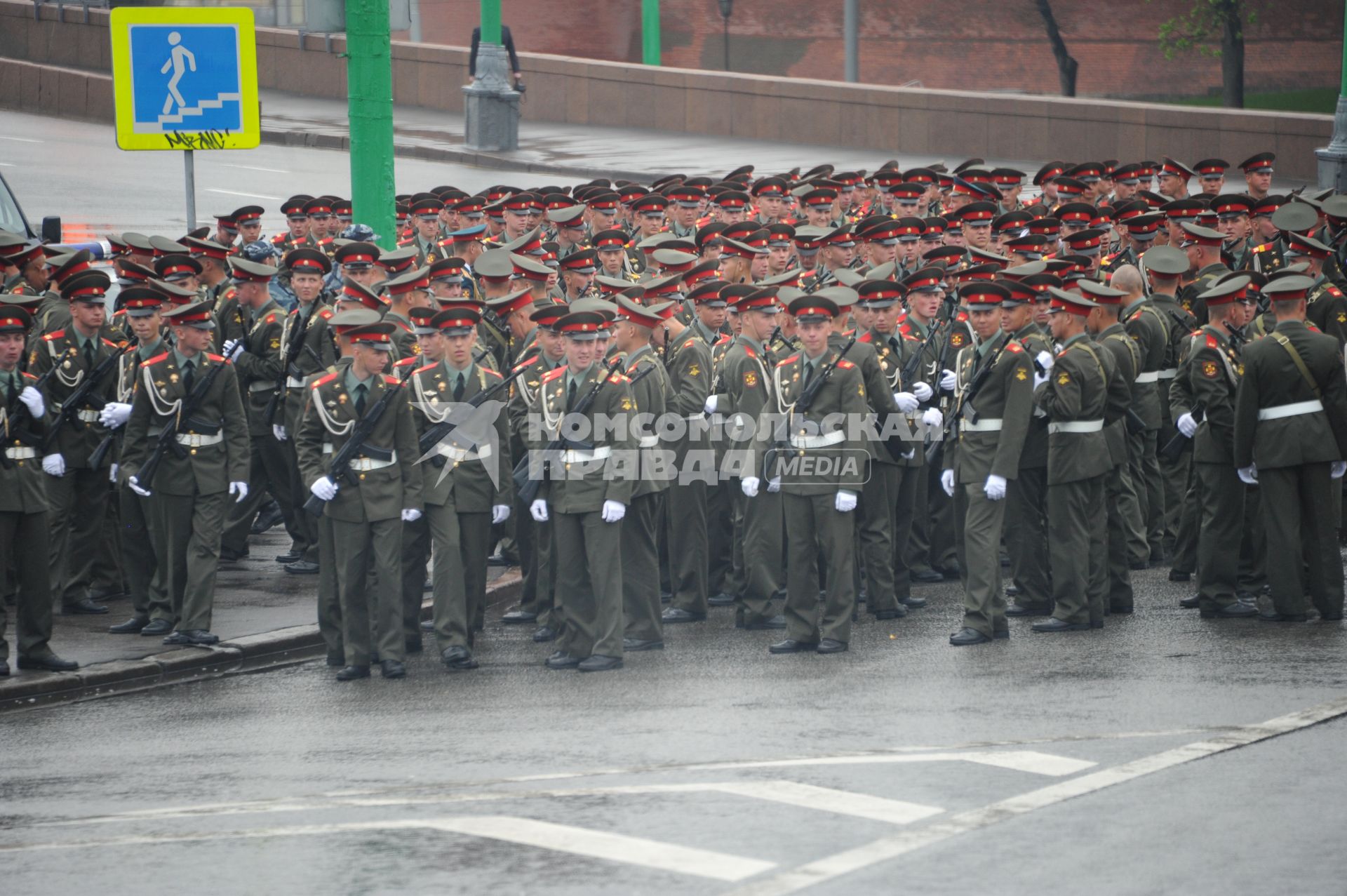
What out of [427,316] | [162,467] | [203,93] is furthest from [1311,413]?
[203,93]

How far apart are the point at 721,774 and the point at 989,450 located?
377 cm

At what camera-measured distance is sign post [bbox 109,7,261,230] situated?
44.8 ft

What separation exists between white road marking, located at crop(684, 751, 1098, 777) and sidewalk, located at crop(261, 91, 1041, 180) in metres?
21.0

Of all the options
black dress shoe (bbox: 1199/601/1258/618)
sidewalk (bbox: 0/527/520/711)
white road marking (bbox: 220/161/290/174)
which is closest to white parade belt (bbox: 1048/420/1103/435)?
black dress shoe (bbox: 1199/601/1258/618)

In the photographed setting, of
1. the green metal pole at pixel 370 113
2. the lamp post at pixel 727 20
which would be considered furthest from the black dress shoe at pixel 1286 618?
the lamp post at pixel 727 20

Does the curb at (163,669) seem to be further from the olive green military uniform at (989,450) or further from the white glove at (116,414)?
the olive green military uniform at (989,450)

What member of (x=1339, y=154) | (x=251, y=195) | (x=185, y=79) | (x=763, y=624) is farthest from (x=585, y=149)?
(x=763, y=624)

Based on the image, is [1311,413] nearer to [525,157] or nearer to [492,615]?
[492,615]

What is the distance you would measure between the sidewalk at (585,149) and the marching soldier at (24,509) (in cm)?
1946

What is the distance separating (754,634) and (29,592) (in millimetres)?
4246

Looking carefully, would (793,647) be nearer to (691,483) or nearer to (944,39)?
(691,483)

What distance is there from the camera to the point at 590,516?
1122 centimetres

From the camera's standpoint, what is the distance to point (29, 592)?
1080 centimetres

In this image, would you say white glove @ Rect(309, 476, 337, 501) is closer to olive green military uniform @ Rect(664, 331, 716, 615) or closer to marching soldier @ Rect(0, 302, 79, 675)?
marching soldier @ Rect(0, 302, 79, 675)
